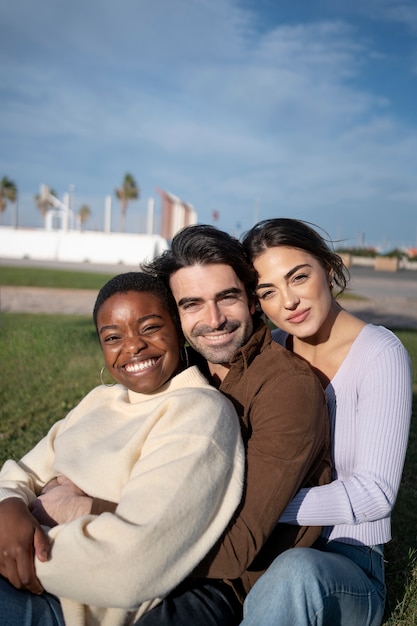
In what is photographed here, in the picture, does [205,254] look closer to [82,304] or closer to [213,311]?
[213,311]

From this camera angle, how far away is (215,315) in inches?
108

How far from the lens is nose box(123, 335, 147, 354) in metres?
2.62

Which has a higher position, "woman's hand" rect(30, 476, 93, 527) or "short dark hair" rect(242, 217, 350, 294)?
"short dark hair" rect(242, 217, 350, 294)

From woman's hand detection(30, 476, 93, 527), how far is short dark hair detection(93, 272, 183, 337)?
0.74 meters

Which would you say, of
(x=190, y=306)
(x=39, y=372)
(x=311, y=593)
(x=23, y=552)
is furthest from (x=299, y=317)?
(x=39, y=372)

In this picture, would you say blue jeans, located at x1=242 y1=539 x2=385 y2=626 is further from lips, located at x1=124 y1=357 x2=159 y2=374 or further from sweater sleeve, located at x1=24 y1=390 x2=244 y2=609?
lips, located at x1=124 y1=357 x2=159 y2=374

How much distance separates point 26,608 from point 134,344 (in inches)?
41.2

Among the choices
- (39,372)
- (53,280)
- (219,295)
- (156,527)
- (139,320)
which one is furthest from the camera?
(53,280)

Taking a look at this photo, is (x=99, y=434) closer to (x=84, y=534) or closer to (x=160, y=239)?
(x=84, y=534)

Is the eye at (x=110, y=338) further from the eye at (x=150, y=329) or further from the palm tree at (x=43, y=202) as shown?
the palm tree at (x=43, y=202)

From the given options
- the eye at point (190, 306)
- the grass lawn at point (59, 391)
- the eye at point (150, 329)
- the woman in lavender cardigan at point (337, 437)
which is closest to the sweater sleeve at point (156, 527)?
the woman in lavender cardigan at point (337, 437)

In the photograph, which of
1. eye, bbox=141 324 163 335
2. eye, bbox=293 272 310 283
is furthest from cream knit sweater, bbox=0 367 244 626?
eye, bbox=293 272 310 283

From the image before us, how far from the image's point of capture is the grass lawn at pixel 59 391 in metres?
3.55

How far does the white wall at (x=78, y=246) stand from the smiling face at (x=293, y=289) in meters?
35.3
